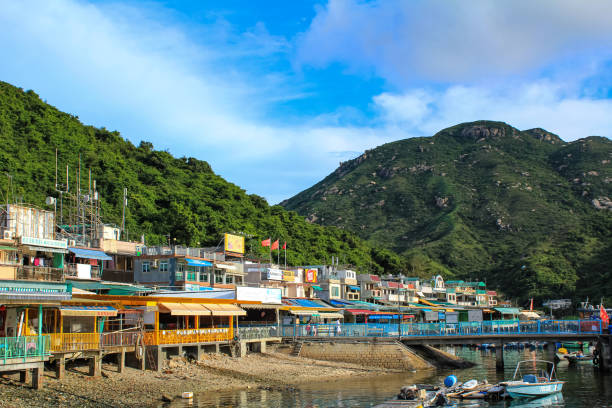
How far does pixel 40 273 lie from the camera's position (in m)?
33.1

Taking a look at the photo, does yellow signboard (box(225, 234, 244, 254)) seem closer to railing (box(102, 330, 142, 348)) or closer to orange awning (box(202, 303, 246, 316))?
Answer: orange awning (box(202, 303, 246, 316))

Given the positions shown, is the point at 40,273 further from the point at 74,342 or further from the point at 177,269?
the point at 177,269

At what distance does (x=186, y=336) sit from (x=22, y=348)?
17.1 m

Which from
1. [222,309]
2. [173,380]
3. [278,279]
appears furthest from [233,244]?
[173,380]

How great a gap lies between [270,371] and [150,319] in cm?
1101

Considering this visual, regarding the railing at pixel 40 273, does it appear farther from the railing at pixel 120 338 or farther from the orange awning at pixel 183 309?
the orange awning at pixel 183 309

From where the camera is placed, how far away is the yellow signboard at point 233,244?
237 ft

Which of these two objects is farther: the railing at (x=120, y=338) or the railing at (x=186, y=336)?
the railing at (x=186, y=336)

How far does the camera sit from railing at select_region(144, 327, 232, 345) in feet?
143

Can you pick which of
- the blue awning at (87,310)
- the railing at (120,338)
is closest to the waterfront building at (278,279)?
the railing at (120,338)

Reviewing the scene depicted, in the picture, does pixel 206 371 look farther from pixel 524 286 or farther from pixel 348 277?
pixel 524 286

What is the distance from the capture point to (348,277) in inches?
3834

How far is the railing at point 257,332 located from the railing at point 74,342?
17.5 meters

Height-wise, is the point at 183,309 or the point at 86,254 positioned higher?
the point at 86,254
